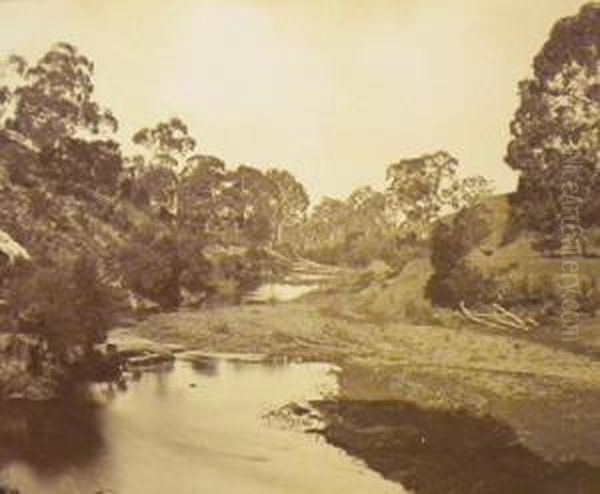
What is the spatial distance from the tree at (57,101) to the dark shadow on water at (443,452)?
4.60 metres

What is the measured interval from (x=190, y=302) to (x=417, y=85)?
18.7 ft

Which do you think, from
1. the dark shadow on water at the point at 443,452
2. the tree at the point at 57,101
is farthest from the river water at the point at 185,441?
the tree at the point at 57,101

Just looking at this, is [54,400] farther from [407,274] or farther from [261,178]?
[407,274]

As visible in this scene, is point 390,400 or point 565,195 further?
point 390,400

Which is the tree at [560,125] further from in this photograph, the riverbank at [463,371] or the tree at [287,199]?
the tree at [287,199]

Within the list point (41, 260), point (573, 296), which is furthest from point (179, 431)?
point (573, 296)

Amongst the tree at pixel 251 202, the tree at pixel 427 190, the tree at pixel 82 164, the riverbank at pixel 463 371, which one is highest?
the tree at pixel 82 164

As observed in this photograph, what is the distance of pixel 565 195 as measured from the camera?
1109 cm

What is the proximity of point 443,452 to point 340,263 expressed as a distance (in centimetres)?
400

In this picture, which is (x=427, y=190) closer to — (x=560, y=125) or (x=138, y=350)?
(x=560, y=125)

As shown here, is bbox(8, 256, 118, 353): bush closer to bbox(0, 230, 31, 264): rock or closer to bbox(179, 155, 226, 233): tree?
bbox(0, 230, 31, 264): rock

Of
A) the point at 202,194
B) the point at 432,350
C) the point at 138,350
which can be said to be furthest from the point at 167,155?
the point at 432,350

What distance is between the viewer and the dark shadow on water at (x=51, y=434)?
36.9ft

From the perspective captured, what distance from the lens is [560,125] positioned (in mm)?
11719
